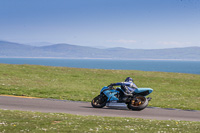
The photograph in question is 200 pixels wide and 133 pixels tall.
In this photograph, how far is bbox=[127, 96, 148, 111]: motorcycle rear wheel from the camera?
14844mm

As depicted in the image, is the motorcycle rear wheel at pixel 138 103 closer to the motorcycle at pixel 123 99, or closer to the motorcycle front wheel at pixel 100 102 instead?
the motorcycle at pixel 123 99

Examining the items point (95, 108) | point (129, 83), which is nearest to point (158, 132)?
point (129, 83)

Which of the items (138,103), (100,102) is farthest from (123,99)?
(100,102)

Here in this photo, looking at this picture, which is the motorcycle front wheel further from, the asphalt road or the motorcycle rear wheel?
the motorcycle rear wheel

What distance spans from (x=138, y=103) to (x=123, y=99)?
912mm

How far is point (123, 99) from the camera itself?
15.4 m

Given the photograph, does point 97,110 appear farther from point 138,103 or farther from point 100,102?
point 138,103

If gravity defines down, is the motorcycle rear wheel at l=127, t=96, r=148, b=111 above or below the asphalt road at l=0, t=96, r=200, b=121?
above

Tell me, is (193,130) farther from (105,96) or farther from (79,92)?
(79,92)

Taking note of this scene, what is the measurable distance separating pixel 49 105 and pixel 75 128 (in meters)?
7.97

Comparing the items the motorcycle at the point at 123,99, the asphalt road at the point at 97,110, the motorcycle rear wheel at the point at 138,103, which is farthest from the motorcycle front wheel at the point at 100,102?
the motorcycle rear wheel at the point at 138,103

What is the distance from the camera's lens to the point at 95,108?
16.3 metres

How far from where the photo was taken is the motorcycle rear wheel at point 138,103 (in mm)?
14844

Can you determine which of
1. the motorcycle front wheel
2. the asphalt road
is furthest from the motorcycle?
the asphalt road
